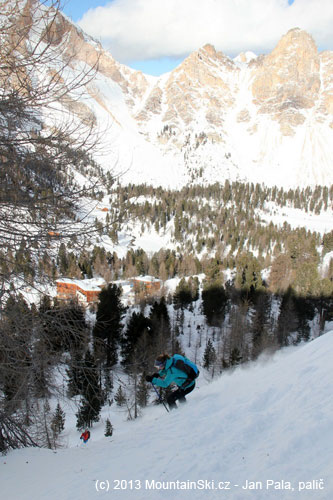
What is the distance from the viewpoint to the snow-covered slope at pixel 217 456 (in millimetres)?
3021

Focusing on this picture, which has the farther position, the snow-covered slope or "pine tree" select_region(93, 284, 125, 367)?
"pine tree" select_region(93, 284, 125, 367)

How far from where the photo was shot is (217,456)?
3.76m

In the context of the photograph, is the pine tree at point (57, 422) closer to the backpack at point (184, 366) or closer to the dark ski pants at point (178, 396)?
the dark ski pants at point (178, 396)

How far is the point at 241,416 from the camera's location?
189 inches

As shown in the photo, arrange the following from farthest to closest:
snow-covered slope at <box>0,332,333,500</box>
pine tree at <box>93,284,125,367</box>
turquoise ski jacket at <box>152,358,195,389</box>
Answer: pine tree at <box>93,284,125,367</box>, turquoise ski jacket at <box>152,358,195,389</box>, snow-covered slope at <box>0,332,333,500</box>

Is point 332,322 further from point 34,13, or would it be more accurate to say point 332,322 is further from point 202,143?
point 202,143

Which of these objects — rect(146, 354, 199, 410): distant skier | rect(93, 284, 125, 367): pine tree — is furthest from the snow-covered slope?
rect(93, 284, 125, 367): pine tree

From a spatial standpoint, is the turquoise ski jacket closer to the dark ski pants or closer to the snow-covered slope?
the dark ski pants

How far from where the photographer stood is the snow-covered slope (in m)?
3.02

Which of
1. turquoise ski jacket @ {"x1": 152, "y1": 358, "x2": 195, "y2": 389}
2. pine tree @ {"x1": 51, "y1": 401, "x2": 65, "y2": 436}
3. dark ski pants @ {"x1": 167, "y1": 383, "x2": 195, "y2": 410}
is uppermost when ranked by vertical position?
turquoise ski jacket @ {"x1": 152, "y1": 358, "x2": 195, "y2": 389}

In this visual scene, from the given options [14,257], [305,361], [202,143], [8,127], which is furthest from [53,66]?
[202,143]

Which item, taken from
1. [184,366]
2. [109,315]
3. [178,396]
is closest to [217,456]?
[184,366]

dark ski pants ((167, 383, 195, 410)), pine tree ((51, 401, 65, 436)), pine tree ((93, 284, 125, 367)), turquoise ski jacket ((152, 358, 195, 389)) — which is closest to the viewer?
turquoise ski jacket ((152, 358, 195, 389))

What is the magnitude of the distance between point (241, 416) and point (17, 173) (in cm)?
507
